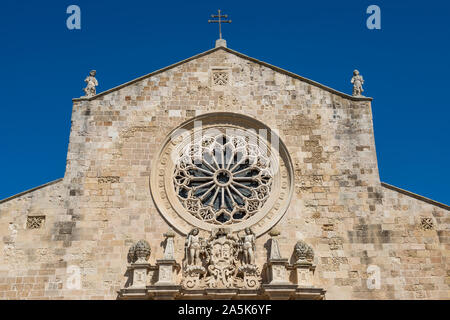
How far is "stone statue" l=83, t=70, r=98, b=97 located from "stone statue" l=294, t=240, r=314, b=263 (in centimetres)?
654

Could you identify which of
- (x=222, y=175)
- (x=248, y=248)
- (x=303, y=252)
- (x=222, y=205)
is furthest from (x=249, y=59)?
(x=303, y=252)

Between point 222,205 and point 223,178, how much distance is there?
2.53ft

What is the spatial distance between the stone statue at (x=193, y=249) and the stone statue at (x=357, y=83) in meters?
5.61

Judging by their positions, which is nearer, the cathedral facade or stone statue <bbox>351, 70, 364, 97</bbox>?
the cathedral facade

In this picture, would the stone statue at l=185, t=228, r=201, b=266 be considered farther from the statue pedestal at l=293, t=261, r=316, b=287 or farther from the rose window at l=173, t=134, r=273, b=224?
the statue pedestal at l=293, t=261, r=316, b=287

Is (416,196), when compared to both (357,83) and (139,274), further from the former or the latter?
(139,274)

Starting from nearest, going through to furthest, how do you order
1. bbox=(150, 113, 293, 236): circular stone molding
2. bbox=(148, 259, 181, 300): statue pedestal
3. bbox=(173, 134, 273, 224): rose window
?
bbox=(148, 259, 181, 300): statue pedestal → bbox=(150, 113, 293, 236): circular stone molding → bbox=(173, 134, 273, 224): rose window

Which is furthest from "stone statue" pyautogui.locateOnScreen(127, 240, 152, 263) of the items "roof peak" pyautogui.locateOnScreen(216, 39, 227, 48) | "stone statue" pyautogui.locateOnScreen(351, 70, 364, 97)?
"stone statue" pyautogui.locateOnScreen(351, 70, 364, 97)

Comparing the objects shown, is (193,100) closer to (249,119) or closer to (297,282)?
(249,119)

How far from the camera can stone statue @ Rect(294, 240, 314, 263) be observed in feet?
37.6

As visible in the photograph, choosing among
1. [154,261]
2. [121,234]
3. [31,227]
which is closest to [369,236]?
[154,261]

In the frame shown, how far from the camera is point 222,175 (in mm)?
12945

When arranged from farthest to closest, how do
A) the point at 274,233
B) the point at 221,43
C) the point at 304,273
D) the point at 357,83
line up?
the point at 221,43 → the point at 357,83 → the point at 274,233 → the point at 304,273

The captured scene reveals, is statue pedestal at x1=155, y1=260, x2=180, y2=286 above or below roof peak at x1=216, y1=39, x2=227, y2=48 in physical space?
below
